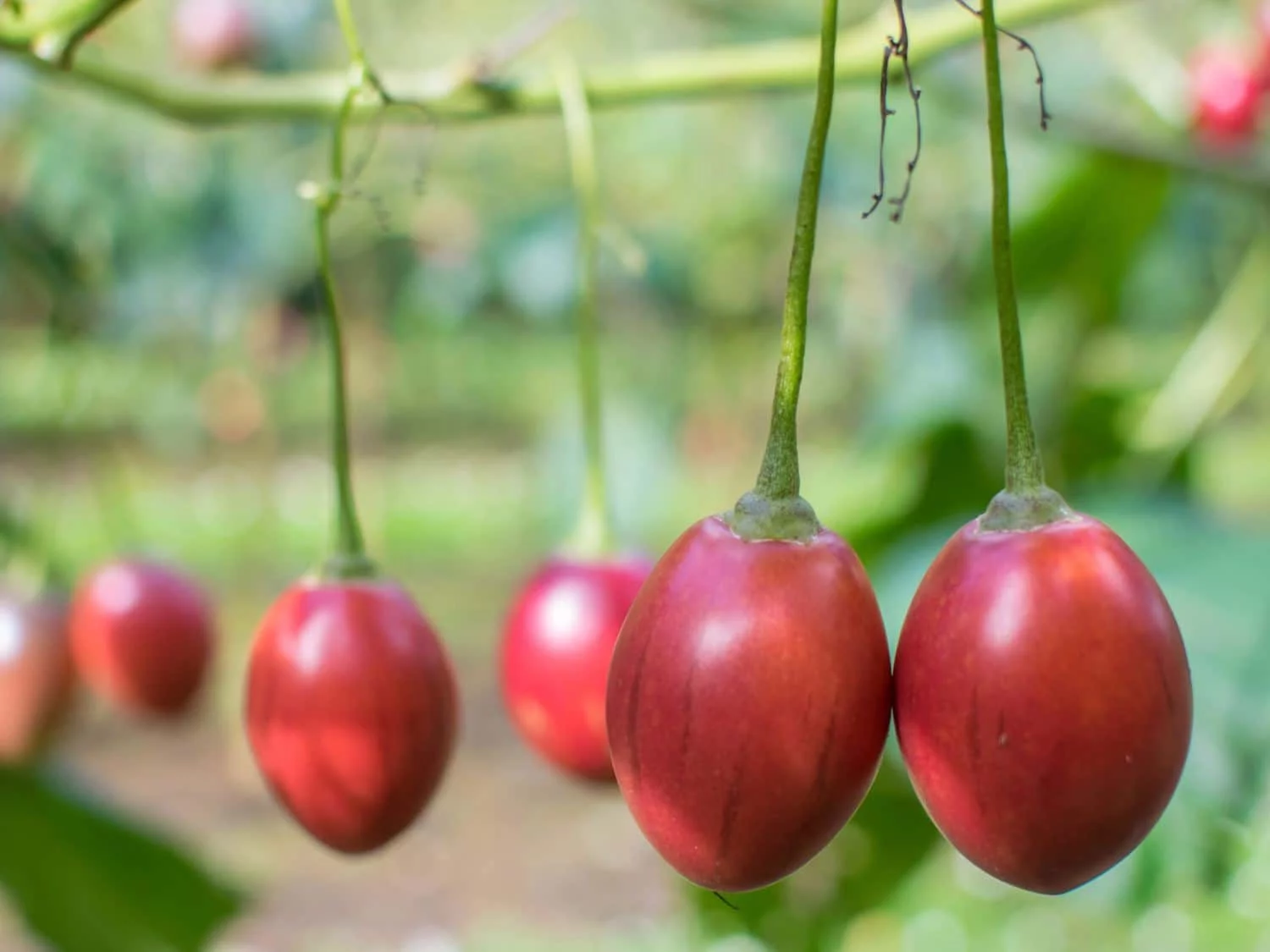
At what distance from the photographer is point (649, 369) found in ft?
17.3

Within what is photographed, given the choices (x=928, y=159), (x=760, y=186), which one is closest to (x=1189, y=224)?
(x=928, y=159)

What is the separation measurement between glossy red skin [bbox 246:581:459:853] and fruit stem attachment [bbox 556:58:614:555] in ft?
0.62

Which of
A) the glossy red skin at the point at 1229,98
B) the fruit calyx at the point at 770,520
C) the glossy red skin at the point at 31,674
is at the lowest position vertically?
the glossy red skin at the point at 31,674

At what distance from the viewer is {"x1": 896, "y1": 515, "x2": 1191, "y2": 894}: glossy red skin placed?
491 mm

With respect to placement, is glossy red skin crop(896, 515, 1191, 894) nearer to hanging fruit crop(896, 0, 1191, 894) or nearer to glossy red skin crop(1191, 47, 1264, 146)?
hanging fruit crop(896, 0, 1191, 894)

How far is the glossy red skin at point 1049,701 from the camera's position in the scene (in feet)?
1.61

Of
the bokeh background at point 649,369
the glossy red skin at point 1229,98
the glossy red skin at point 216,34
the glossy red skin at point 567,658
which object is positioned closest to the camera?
the glossy red skin at point 567,658

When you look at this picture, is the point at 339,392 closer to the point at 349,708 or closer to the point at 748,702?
the point at 349,708

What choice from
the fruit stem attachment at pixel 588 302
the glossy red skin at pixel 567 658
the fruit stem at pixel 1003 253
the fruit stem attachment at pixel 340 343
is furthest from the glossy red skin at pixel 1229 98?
the fruit stem at pixel 1003 253

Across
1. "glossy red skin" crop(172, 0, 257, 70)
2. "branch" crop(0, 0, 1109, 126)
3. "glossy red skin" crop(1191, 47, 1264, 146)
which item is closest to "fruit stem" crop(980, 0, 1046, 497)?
"branch" crop(0, 0, 1109, 126)

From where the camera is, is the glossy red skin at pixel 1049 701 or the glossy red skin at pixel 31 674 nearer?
the glossy red skin at pixel 1049 701

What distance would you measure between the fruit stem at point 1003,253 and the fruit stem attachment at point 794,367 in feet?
0.17

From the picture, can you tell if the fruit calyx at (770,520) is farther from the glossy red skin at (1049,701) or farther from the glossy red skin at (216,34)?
the glossy red skin at (216,34)

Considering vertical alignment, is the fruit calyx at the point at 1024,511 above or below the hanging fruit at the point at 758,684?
above
